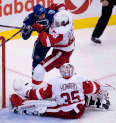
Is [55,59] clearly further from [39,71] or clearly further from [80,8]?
[80,8]

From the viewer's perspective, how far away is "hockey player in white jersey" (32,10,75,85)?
9.97 ft

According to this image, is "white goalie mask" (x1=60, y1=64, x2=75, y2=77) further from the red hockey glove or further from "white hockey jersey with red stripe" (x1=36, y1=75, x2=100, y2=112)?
the red hockey glove

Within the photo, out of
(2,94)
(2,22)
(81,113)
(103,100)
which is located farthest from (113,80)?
(2,22)

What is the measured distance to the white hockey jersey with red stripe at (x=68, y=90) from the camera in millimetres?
2791

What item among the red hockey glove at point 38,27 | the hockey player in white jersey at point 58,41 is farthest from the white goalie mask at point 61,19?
the red hockey glove at point 38,27

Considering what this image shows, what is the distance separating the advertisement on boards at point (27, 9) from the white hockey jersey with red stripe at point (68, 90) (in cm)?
260

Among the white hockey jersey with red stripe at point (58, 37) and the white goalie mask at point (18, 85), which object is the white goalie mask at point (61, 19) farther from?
the white goalie mask at point (18, 85)

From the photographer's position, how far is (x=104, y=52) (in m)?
5.06

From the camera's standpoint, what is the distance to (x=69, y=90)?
2785 millimetres

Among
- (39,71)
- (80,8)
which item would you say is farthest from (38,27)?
(80,8)

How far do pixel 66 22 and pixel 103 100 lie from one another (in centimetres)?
80

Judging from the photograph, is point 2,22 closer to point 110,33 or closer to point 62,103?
point 110,33

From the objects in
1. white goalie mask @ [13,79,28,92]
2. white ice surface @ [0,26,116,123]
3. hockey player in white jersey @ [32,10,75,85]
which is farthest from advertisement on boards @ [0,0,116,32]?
white goalie mask @ [13,79,28,92]

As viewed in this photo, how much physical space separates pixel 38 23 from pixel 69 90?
849 millimetres
